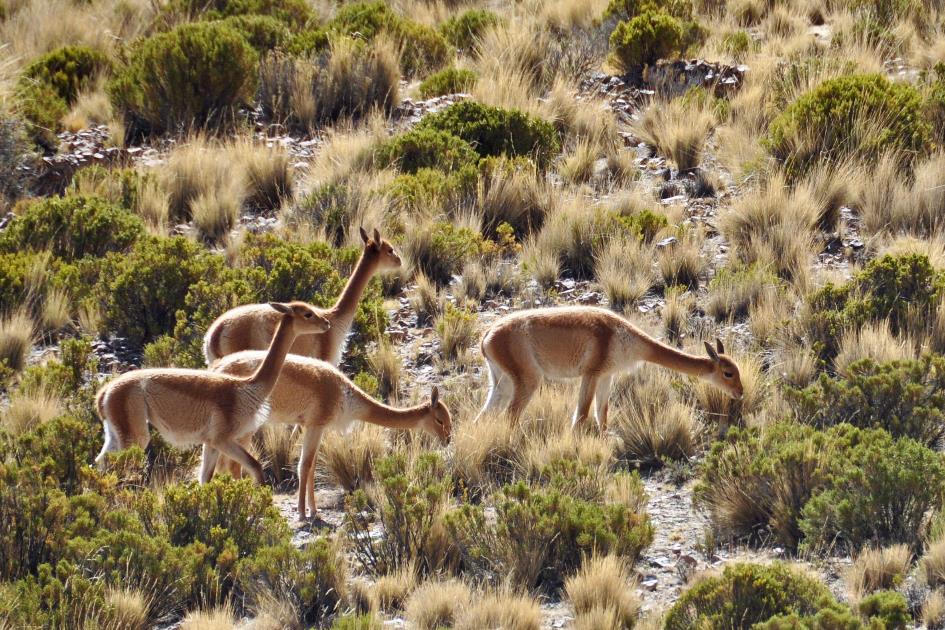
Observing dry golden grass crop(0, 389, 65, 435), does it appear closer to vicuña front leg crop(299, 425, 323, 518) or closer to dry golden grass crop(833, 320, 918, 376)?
vicuña front leg crop(299, 425, 323, 518)

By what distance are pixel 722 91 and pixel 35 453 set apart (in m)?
9.78

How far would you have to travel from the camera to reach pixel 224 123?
16000mm

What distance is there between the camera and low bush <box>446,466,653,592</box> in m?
7.47

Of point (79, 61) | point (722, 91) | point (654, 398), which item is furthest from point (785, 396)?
point (79, 61)

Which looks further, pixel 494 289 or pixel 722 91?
pixel 722 91

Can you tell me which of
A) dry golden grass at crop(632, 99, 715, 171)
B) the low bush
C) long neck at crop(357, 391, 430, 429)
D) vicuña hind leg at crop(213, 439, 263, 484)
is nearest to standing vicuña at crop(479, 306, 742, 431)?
long neck at crop(357, 391, 430, 429)

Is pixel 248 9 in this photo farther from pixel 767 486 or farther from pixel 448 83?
pixel 767 486

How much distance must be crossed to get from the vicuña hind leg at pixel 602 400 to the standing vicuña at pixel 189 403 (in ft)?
7.83

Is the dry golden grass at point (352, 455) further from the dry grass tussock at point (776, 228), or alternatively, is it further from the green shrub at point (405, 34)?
the green shrub at point (405, 34)

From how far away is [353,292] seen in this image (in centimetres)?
956

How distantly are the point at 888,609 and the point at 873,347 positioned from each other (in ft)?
12.7

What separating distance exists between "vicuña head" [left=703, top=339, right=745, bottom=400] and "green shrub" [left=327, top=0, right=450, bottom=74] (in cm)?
940

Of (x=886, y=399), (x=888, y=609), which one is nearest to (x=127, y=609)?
(x=888, y=609)

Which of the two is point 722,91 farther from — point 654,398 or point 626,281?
point 654,398
